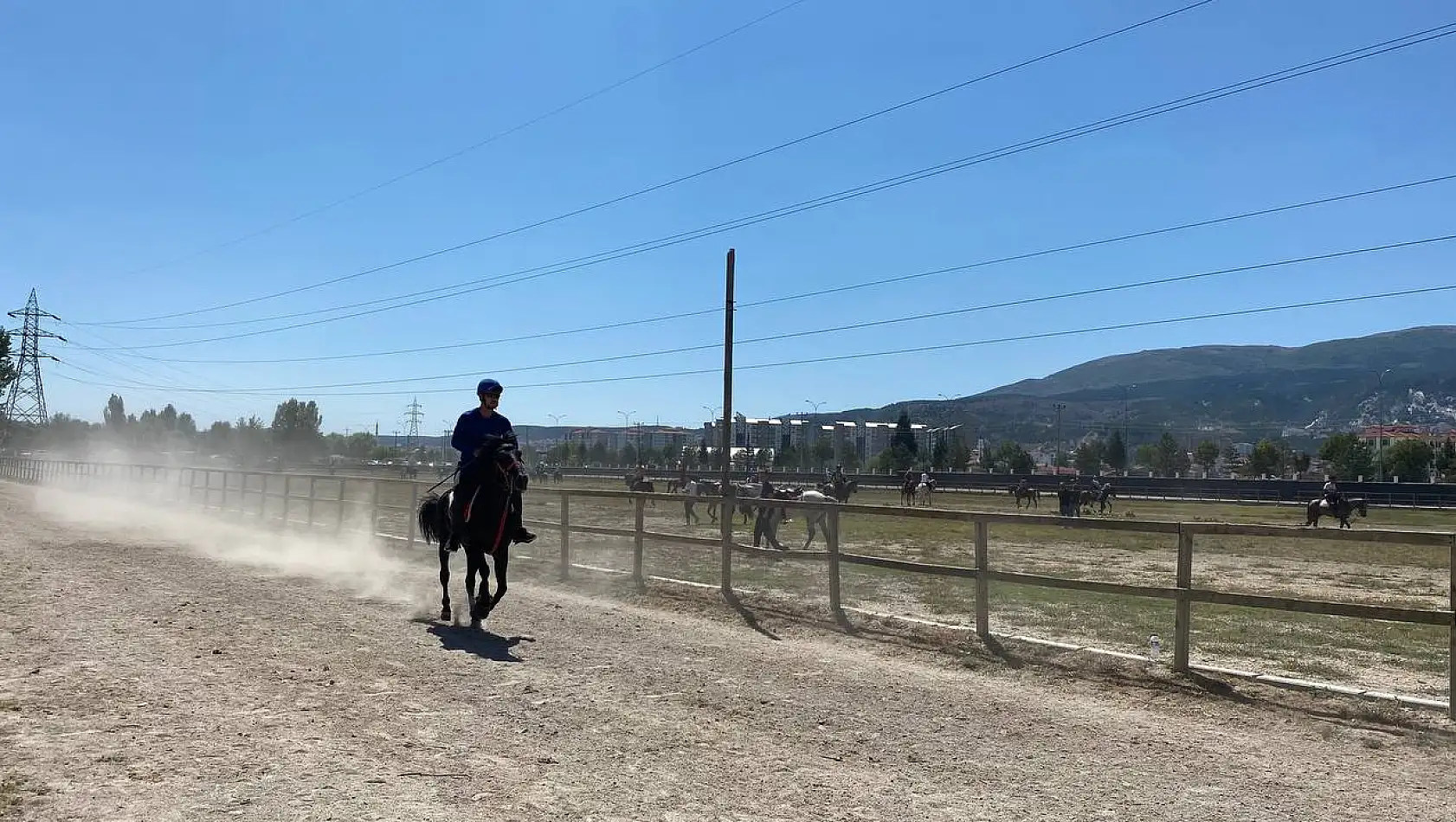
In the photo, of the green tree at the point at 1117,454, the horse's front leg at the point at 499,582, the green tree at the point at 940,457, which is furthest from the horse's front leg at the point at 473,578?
the green tree at the point at 1117,454

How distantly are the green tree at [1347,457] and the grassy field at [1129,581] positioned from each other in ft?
312

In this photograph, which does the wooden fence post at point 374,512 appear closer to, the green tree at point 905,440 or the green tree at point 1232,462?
the green tree at point 905,440

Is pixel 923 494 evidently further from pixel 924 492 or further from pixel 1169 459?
pixel 1169 459

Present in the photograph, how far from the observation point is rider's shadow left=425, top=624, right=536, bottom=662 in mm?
8039

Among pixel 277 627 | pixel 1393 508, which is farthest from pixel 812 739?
pixel 1393 508

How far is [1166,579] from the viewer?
1555 cm

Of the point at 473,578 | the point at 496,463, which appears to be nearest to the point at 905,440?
the point at 473,578

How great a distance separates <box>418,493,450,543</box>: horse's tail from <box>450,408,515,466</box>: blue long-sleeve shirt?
67 cm

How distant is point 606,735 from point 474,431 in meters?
4.95

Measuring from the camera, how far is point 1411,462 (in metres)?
113

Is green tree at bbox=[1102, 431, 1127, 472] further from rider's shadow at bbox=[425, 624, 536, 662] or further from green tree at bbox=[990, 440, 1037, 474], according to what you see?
rider's shadow at bbox=[425, 624, 536, 662]

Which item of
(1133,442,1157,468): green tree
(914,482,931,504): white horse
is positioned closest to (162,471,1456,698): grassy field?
(914,482,931,504): white horse

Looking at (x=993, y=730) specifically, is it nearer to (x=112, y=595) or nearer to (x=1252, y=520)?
(x=112, y=595)

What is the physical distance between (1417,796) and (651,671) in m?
4.91
